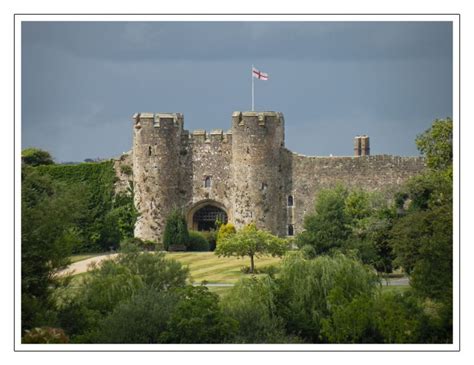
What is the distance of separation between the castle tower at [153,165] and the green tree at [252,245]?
10423 mm

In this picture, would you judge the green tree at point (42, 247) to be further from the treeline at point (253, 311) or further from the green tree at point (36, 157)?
the green tree at point (36, 157)

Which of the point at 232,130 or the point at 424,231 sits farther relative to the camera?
the point at 232,130

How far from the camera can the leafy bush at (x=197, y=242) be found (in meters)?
76.8

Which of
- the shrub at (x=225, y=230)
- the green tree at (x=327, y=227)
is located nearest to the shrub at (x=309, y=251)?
the green tree at (x=327, y=227)

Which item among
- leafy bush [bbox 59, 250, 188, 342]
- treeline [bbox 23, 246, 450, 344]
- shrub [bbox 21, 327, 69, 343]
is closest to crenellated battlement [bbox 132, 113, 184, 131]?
leafy bush [bbox 59, 250, 188, 342]

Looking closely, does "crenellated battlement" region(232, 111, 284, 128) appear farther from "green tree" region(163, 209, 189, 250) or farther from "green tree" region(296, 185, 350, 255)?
Result: "green tree" region(296, 185, 350, 255)

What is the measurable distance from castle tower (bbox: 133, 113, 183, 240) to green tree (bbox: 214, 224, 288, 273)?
10.4 m

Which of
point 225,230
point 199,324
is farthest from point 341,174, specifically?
point 199,324

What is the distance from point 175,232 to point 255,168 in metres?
5.21

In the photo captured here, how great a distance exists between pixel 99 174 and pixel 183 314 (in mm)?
29668

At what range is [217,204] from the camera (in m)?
81.4
